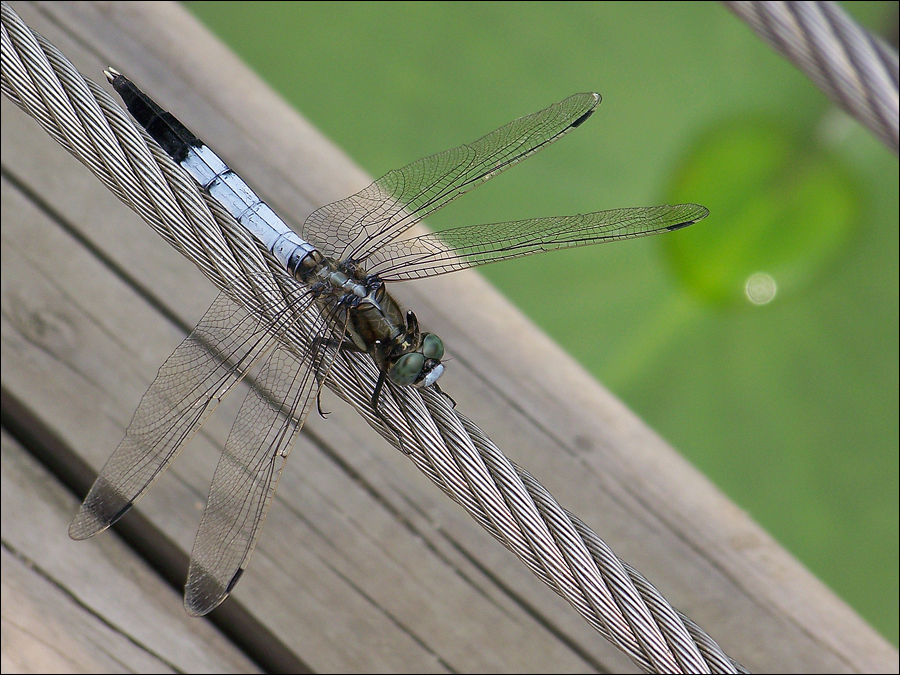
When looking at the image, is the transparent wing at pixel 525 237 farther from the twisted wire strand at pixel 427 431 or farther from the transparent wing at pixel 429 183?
the twisted wire strand at pixel 427 431

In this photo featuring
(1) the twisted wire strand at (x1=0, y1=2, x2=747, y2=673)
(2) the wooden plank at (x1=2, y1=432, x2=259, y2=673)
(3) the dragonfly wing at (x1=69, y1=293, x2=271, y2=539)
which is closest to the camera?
(1) the twisted wire strand at (x1=0, y1=2, x2=747, y2=673)

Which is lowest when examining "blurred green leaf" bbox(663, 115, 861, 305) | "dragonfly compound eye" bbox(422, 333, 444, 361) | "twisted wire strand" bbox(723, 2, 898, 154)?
"dragonfly compound eye" bbox(422, 333, 444, 361)

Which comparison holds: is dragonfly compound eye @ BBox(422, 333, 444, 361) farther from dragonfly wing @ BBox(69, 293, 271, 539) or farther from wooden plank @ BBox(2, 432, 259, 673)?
wooden plank @ BBox(2, 432, 259, 673)

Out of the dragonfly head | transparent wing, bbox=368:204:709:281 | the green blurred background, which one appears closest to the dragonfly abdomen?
transparent wing, bbox=368:204:709:281

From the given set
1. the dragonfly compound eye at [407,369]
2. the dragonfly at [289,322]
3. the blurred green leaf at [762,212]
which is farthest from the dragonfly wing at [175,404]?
the blurred green leaf at [762,212]

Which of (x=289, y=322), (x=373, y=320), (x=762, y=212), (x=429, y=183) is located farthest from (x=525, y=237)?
(x=762, y=212)

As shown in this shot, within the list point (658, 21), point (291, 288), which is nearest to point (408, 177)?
point (291, 288)

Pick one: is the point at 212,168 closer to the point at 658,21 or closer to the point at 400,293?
the point at 400,293
